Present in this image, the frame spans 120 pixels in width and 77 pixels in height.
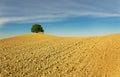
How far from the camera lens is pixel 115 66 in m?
16.5

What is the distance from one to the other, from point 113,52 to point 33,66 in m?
8.09

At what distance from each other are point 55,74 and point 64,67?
4.62ft

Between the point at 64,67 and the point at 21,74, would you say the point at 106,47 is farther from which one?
the point at 21,74

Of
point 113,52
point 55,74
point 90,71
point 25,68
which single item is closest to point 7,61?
point 25,68

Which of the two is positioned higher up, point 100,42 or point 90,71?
point 100,42

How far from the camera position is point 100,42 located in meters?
22.5

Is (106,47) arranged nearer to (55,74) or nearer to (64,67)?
(64,67)

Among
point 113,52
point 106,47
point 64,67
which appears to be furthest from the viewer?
point 106,47

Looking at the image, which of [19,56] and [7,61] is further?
[19,56]

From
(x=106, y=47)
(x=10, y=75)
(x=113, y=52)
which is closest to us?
(x=10, y=75)

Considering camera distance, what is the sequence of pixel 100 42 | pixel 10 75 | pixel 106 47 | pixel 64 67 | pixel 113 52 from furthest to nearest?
pixel 100 42, pixel 106 47, pixel 113 52, pixel 64 67, pixel 10 75

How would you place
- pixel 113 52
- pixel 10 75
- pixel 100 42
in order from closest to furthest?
pixel 10 75, pixel 113 52, pixel 100 42

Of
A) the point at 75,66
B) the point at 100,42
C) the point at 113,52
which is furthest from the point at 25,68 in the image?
the point at 100,42

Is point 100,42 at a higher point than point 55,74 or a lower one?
higher
